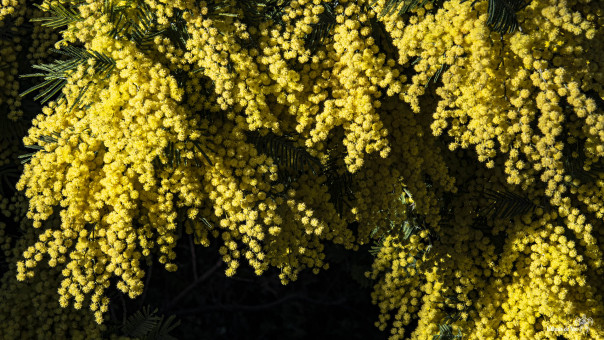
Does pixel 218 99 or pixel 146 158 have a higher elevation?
pixel 218 99

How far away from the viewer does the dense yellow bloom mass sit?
6.52 ft

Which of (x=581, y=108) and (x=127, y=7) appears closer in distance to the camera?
(x=581, y=108)

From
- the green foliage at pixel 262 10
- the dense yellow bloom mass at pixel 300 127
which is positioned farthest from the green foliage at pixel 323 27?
the green foliage at pixel 262 10

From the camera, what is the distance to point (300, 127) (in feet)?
6.89

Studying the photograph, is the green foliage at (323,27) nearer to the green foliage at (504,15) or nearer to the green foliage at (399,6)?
the green foliage at (399,6)

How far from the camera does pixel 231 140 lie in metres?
2.16

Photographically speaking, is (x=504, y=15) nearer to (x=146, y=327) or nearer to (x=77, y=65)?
(x=77, y=65)

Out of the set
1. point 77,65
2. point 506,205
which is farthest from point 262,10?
point 506,205

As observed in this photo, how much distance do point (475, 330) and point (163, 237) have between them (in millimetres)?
1384

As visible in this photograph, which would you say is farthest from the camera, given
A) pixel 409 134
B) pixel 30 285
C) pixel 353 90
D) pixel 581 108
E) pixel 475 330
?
pixel 30 285

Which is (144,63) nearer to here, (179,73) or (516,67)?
(179,73)

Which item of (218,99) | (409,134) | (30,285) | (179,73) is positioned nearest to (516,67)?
(409,134)

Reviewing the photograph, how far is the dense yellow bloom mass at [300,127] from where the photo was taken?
1.99 metres

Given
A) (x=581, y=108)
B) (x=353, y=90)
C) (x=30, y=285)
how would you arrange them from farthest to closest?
1. (x=30, y=285)
2. (x=353, y=90)
3. (x=581, y=108)
